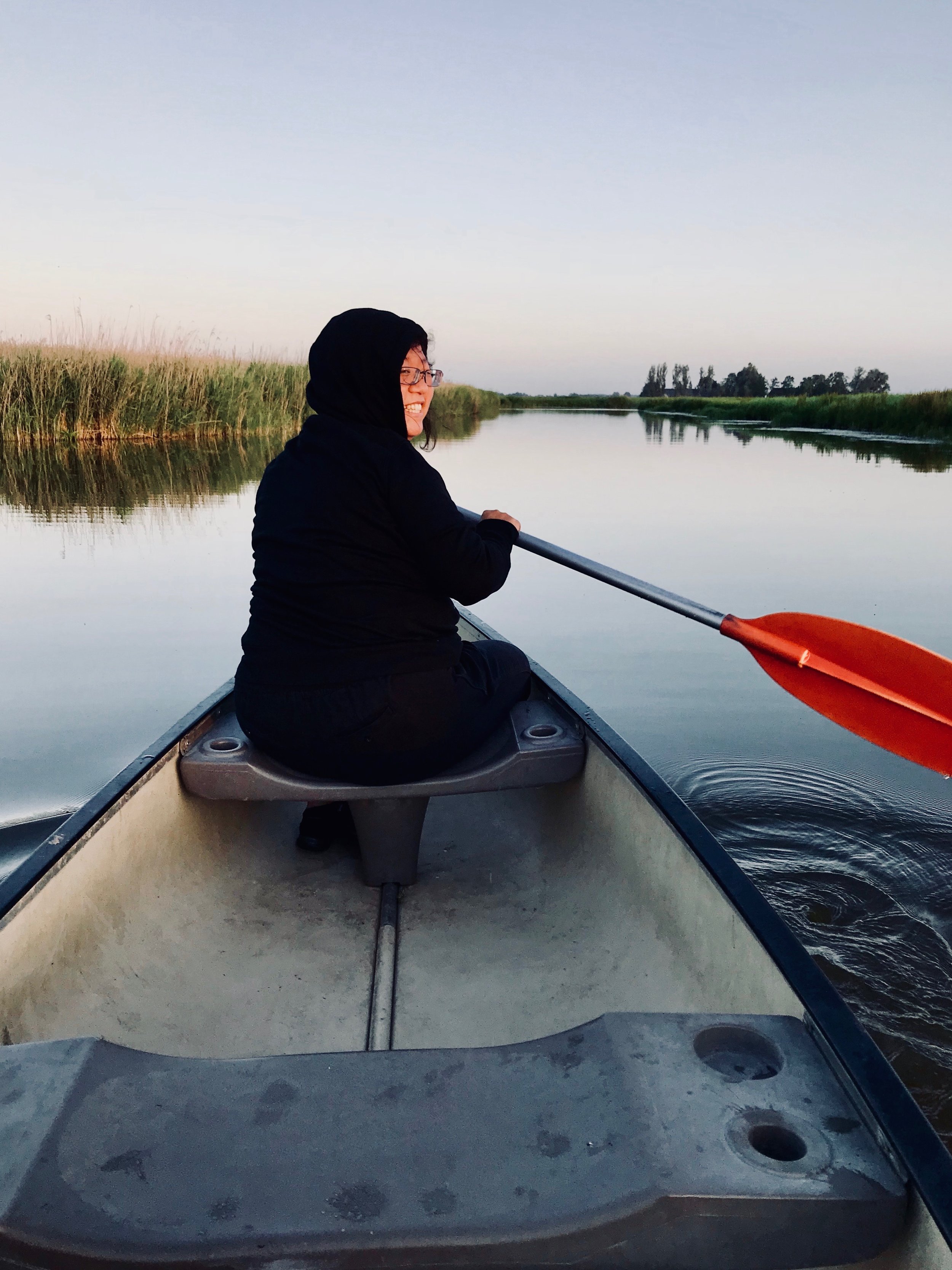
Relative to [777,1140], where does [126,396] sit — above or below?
above

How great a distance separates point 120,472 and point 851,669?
11.8 meters

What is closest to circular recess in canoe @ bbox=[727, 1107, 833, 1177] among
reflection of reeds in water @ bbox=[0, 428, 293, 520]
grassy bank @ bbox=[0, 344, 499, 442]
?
reflection of reeds in water @ bbox=[0, 428, 293, 520]

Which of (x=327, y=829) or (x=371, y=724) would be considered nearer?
(x=371, y=724)

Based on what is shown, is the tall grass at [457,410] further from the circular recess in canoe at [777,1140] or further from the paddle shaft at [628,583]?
the circular recess in canoe at [777,1140]

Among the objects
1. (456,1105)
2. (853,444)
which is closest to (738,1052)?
(456,1105)

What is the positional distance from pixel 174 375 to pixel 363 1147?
15.6 metres

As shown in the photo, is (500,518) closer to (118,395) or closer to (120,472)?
(120,472)

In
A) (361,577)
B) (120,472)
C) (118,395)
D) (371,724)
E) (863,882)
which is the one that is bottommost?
(863,882)

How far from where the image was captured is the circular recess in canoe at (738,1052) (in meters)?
1.16

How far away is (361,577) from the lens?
6.49ft

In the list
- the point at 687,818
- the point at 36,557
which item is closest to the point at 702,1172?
the point at 687,818

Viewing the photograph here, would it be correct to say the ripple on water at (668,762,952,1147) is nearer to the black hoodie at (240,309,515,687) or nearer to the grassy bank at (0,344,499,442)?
the black hoodie at (240,309,515,687)

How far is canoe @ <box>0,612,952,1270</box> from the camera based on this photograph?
3.04 ft

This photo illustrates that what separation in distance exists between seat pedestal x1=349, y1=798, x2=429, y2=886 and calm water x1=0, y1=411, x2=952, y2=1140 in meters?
1.12
